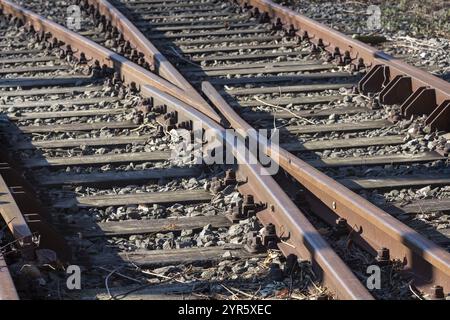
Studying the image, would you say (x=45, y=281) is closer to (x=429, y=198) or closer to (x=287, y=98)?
(x=429, y=198)

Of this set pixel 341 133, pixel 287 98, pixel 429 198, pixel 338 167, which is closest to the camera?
pixel 429 198

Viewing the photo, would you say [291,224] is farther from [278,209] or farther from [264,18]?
[264,18]

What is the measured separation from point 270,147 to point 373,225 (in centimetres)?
154

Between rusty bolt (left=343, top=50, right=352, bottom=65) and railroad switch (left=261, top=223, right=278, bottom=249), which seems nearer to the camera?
railroad switch (left=261, top=223, right=278, bottom=249)

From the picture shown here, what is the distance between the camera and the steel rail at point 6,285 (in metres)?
4.72

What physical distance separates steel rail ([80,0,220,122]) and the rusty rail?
1518mm

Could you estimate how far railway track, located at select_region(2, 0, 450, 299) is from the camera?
18.8 feet

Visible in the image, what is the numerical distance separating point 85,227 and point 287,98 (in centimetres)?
346

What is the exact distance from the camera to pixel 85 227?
247 inches

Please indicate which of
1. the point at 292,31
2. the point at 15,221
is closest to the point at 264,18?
the point at 292,31

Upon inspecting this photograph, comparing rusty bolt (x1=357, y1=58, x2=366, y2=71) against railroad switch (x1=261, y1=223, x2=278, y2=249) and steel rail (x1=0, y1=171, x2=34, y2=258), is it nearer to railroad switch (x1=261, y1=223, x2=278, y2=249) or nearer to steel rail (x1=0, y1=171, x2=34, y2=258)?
railroad switch (x1=261, y1=223, x2=278, y2=249)

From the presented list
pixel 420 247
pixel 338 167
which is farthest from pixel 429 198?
pixel 420 247

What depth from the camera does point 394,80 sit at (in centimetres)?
899

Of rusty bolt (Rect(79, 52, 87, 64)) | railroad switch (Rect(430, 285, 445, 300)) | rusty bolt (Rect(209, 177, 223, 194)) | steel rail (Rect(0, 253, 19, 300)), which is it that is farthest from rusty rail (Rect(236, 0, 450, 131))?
steel rail (Rect(0, 253, 19, 300))
